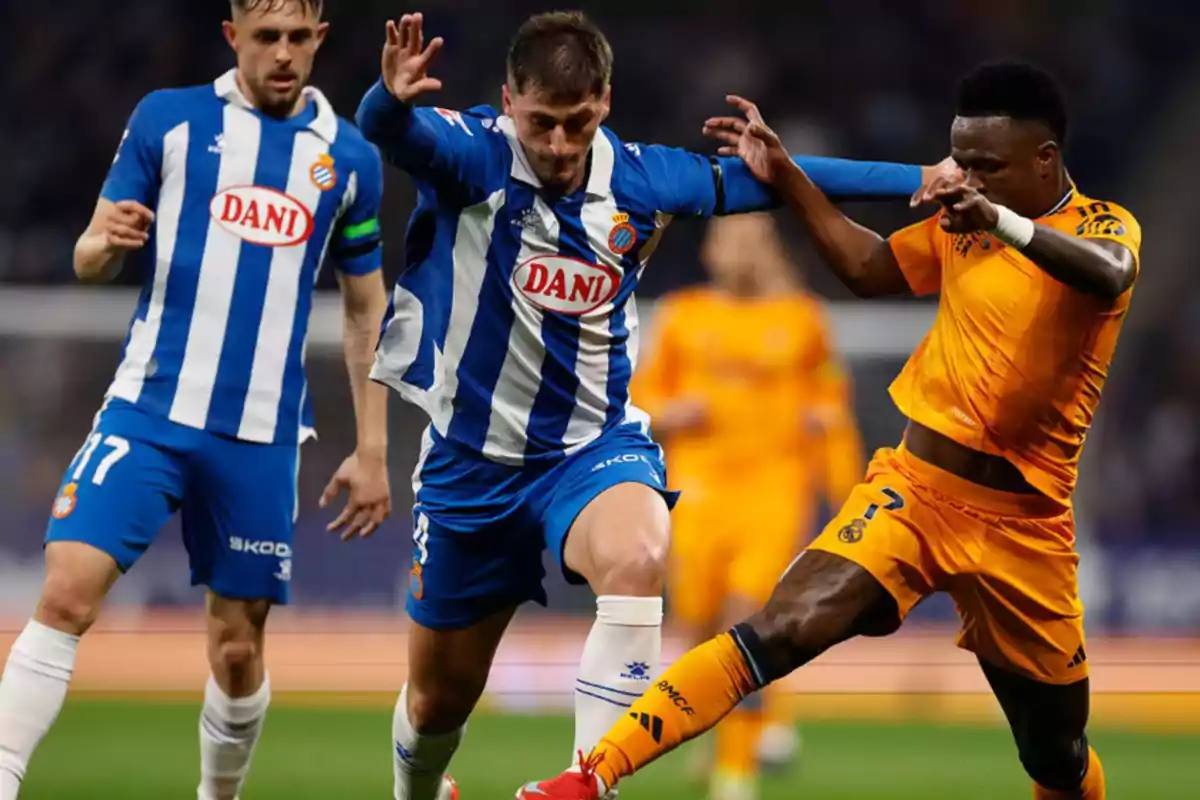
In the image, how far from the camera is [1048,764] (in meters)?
5.15

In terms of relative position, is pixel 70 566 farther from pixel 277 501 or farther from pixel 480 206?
pixel 480 206

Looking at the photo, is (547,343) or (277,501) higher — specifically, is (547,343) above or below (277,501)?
above

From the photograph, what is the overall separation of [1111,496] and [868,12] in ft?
18.2

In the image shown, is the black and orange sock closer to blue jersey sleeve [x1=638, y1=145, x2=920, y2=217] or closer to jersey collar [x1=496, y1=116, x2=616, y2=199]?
blue jersey sleeve [x1=638, y1=145, x2=920, y2=217]

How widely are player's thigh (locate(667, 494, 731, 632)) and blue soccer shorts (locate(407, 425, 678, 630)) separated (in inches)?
133

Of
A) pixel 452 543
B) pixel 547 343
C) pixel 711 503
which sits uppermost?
pixel 547 343

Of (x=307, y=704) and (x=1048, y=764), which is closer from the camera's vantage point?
(x=1048, y=764)

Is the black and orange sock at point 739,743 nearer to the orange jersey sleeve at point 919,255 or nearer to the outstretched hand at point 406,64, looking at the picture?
the orange jersey sleeve at point 919,255

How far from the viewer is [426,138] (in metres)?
4.74

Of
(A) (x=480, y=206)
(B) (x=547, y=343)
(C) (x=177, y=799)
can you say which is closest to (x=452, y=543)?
(B) (x=547, y=343)

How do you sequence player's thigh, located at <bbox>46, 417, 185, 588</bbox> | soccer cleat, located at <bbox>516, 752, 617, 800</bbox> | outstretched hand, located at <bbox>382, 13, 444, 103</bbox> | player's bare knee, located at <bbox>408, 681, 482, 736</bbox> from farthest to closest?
player's bare knee, located at <bbox>408, 681, 482, 736</bbox>
player's thigh, located at <bbox>46, 417, 185, 588</bbox>
outstretched hand, located at <bbox>382, 13, 444, 103</bbox>
soccer cleat, located at <bbox>516, 752, 617, 800</bbox>

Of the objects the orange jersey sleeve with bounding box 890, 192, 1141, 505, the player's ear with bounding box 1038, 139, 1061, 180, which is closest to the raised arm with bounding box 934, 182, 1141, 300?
the orange jersey sleeve with bounding box 890, 192, 1141, 505

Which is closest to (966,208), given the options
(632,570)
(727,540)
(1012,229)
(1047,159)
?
(1012,229)

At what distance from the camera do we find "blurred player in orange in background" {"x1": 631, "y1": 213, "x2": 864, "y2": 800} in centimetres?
864
